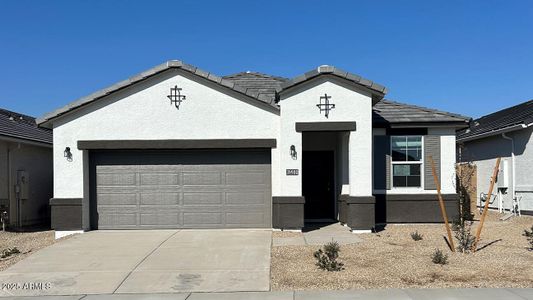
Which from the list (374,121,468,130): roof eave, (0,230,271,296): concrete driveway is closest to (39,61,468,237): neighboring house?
(0,230,271,296): concrete driveway

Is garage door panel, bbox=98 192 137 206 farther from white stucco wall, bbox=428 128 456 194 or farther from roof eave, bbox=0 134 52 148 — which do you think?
white stucco wall, bbox=428 128 456 194

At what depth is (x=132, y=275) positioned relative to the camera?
8.80m

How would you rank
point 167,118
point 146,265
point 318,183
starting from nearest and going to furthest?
point 146,265 < point 167,118 < point 318,183

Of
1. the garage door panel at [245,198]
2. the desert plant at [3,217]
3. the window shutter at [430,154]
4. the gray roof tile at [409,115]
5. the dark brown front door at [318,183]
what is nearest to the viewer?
the garage door panel at [245,198]

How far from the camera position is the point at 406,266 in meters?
9.01

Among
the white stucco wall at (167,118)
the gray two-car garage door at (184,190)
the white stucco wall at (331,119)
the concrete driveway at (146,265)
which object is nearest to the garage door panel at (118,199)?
the gray two-car garage door at (184,190)

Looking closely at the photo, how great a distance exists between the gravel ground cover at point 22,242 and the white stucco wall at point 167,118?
129cm

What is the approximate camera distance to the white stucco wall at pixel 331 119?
12.6 meters

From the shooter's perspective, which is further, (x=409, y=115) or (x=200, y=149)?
(x=409, y=115)

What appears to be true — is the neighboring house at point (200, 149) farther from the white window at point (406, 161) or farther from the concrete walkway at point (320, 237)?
the white window at point (406, 161)

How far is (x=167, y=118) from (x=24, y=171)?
6.15 metres

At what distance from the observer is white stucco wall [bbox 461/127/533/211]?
16.3 metres

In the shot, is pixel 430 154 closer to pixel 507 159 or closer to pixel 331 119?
pixel 331 119

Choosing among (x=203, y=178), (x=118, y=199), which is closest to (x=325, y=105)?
(x=203, y=178)
